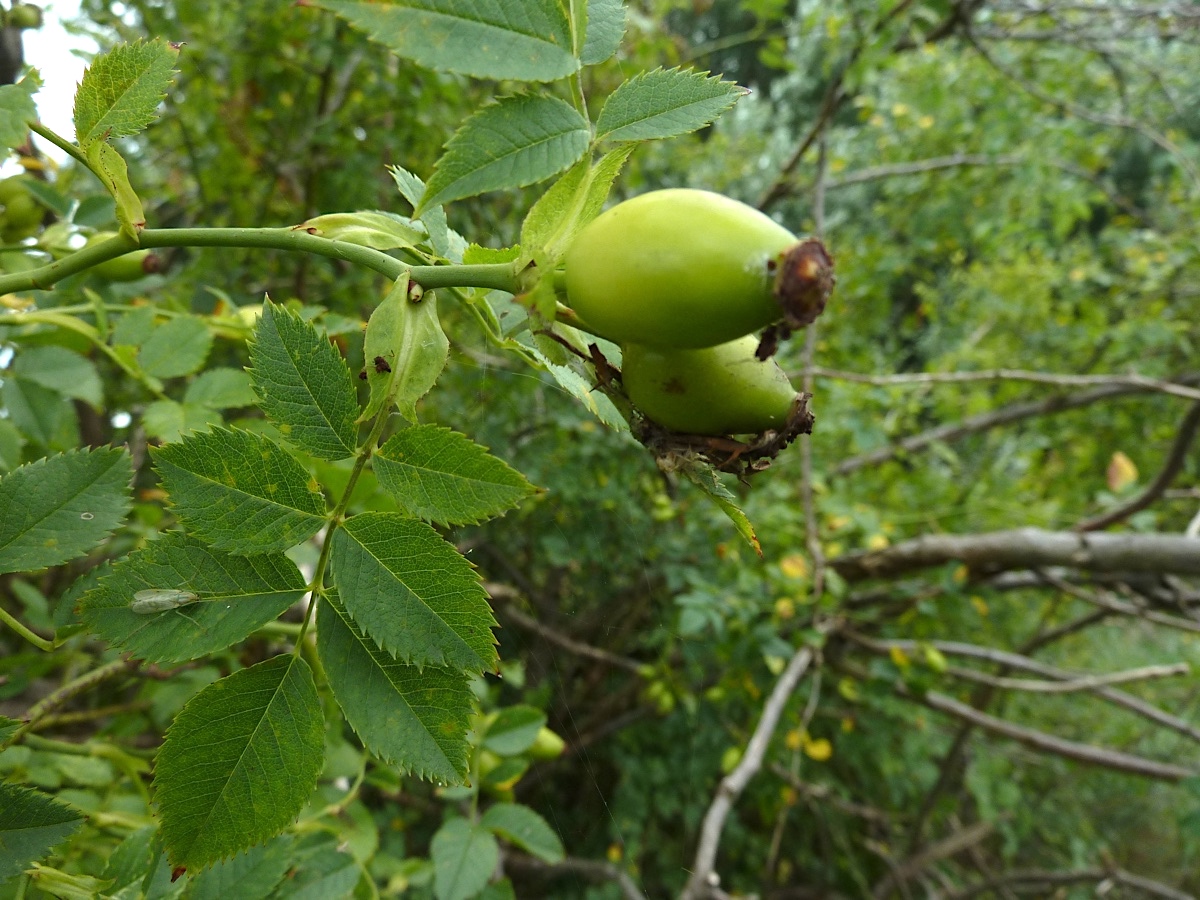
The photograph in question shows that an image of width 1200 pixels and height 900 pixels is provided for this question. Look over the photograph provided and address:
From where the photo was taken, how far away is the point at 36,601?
1351 millimetres

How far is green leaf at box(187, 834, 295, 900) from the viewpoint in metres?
0.70

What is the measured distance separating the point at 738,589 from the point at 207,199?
2.07m

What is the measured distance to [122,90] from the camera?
0.63 m

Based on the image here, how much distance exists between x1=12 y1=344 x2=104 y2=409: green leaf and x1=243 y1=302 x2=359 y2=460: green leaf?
633 millimetres

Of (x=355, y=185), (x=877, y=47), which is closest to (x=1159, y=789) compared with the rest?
(x=877, y=47)

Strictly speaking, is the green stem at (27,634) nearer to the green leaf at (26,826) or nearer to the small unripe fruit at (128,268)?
the green leaf at (26,826)

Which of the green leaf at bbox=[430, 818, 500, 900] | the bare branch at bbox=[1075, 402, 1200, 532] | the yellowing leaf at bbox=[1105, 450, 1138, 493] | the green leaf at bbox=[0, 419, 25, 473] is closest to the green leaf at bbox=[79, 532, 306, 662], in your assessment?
the green leaf at bbox=[0, 419, 25, 473]

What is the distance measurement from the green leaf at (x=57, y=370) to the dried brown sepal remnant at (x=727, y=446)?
886 millimetres

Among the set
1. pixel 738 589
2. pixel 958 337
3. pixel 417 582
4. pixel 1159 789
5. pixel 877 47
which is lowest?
pixel 1159 789

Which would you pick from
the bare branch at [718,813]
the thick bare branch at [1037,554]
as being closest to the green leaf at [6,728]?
the bare branch at [718,813]

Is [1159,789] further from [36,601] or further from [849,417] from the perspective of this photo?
[36,601]

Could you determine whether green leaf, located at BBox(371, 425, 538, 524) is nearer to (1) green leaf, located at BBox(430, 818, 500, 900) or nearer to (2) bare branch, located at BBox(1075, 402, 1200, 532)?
(1) green leaf, located at BBox(430, 818, 500, 900)

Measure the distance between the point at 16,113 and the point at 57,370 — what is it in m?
0.49

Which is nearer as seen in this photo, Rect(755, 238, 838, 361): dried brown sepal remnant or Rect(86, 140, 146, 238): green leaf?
Rect(755, 238, 838, 361): dried brown sepal remnant
